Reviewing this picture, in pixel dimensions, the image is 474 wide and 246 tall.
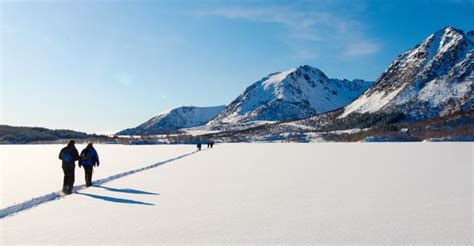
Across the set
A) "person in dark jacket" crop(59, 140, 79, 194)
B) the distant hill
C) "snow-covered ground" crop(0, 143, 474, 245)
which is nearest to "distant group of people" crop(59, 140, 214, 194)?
"person in dark jacket" crop(59, 140, 79, 194)

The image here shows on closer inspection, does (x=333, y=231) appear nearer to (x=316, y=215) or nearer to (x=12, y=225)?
(x=316, y=215)

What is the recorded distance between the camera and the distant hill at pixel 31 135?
6383 inches

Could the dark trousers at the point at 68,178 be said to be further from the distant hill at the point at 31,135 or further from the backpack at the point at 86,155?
the distant hill at the point at 31,135

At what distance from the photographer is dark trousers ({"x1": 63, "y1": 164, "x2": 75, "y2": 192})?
1400cm

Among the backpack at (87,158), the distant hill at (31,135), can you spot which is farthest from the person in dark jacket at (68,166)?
the distant hill at (31,135)

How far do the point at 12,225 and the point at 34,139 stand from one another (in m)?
177

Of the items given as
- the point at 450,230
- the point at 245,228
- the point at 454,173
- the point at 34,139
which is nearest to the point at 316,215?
the point at 245,228

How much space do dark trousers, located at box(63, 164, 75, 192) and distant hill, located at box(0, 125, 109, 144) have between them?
16018 centimetres

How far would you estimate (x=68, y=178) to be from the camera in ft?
46.1

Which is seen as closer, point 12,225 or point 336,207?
point 12,225

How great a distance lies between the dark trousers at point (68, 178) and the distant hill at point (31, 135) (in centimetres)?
16018

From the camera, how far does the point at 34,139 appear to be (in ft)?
554

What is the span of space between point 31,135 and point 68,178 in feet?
578

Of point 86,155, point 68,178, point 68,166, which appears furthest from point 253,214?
point 86,155
